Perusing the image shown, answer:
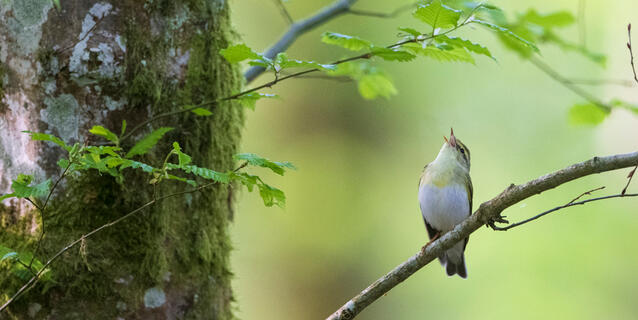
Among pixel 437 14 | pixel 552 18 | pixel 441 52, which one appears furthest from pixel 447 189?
pixel 437 14

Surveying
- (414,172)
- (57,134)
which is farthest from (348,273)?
(57,134)

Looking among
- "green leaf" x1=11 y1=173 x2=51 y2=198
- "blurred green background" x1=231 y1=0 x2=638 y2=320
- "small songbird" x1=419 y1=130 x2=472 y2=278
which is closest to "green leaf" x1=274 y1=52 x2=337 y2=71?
"green leaf" x1=11 y1=173 x2=51 y2=198

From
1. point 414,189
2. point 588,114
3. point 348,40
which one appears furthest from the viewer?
point 414,189

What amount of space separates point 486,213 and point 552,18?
1661mm

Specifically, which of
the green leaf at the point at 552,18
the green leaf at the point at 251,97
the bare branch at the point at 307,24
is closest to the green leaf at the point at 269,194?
the green leaf at the point at 251,97

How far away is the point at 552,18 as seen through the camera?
3318 mm

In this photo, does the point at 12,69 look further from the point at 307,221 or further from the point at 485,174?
the point at 485,174

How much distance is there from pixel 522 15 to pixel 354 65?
3.48 feet

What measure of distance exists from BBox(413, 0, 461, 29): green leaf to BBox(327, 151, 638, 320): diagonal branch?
0.67 meters

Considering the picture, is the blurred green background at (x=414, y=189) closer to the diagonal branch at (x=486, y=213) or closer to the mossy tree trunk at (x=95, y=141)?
the mossy tree trunk at (x=95, y=141)

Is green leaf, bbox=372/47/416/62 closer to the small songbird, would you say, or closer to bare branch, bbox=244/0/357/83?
bare branch, bbox=244/0/357/83

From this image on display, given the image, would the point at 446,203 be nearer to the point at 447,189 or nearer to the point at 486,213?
the point at 447,189

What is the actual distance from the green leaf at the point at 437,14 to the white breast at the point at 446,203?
2362 mm

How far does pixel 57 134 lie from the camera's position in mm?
2381
